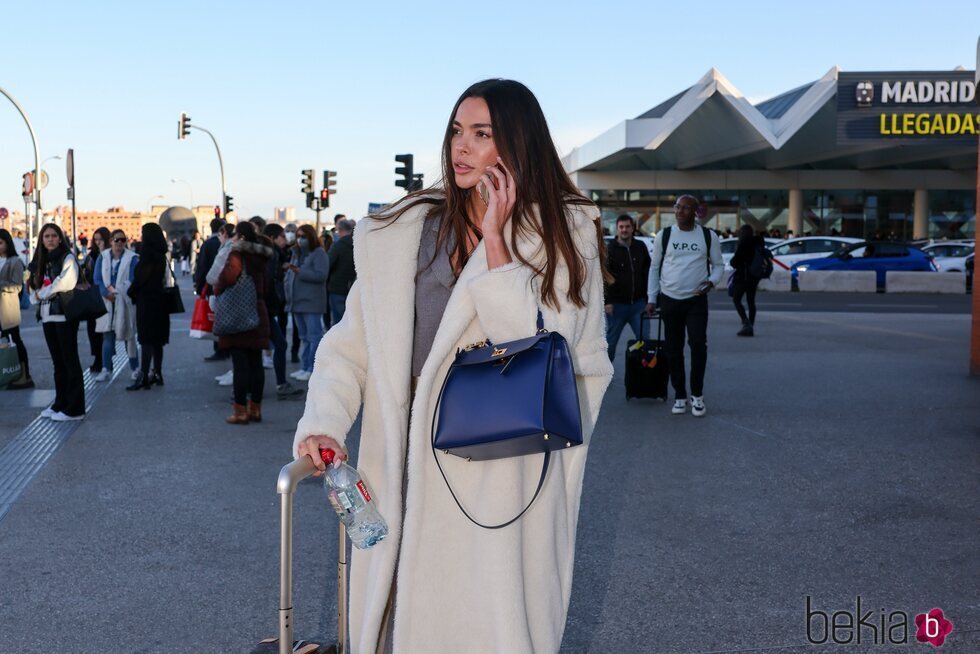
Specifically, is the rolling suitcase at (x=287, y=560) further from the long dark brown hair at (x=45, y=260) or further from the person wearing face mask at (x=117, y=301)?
the person wearing face mask at (x=117, y=301)

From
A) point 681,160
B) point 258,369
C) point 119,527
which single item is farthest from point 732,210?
point 119,527

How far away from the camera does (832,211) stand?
174ft

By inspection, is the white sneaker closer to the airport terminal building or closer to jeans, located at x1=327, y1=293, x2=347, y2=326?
jeans, located at x1=327, y1=293, x2=347, y2=326

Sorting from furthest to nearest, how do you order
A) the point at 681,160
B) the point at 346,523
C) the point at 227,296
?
1. the point at 681,160
2. the point at 227,296
3. the point at 346,523

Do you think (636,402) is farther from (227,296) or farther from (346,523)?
(346,523)

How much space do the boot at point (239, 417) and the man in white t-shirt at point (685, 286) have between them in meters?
3.46

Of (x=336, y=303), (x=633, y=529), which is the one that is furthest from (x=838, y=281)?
(x=633, y=529)

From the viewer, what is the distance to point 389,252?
2.59m

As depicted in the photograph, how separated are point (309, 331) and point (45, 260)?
2.98 metres

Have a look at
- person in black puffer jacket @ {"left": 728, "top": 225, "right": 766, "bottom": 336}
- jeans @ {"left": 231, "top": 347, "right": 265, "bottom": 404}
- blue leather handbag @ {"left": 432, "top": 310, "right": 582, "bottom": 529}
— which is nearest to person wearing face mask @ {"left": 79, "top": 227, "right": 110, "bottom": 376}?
jeans @ {"left": 231, "top": 347, "right": 265, "bottom": 404}

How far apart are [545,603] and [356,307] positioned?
0.78 meters

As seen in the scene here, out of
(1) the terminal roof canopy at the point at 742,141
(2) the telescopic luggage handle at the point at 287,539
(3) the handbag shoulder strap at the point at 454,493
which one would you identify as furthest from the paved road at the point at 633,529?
(1) the terminal roof canopy at the point at 742,141

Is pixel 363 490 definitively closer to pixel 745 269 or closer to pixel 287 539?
pixel 287 539

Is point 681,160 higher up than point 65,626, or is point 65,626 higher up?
point 681,160
